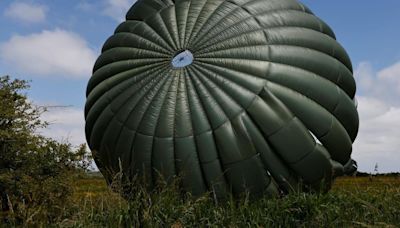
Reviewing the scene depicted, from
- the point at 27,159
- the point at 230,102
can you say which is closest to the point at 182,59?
the point at 230,102

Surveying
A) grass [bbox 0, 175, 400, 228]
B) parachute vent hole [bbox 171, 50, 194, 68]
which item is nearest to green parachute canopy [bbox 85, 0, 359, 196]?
parachute vent hole [bbox 171, 50, 194, 68]

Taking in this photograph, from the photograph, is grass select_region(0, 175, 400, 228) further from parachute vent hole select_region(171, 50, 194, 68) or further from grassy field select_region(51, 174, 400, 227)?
parachute vent hole select_region(171, 50, 194, 68)

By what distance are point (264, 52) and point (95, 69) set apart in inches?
183

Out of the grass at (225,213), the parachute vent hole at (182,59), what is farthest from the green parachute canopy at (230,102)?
the grass at (225,213)

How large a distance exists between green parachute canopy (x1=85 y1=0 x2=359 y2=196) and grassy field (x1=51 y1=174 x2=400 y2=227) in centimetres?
169

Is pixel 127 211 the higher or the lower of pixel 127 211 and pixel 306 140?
the lower

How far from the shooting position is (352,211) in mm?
7332

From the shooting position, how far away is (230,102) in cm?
1002

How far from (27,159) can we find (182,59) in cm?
376

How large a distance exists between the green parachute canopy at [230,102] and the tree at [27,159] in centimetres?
86

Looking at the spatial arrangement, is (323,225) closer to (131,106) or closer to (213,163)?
(213,163)

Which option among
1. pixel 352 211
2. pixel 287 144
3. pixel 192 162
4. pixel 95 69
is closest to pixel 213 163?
pixel 192 162

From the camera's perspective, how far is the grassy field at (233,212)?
661 cm

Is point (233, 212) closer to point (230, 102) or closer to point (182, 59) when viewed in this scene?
point (230, 102)
